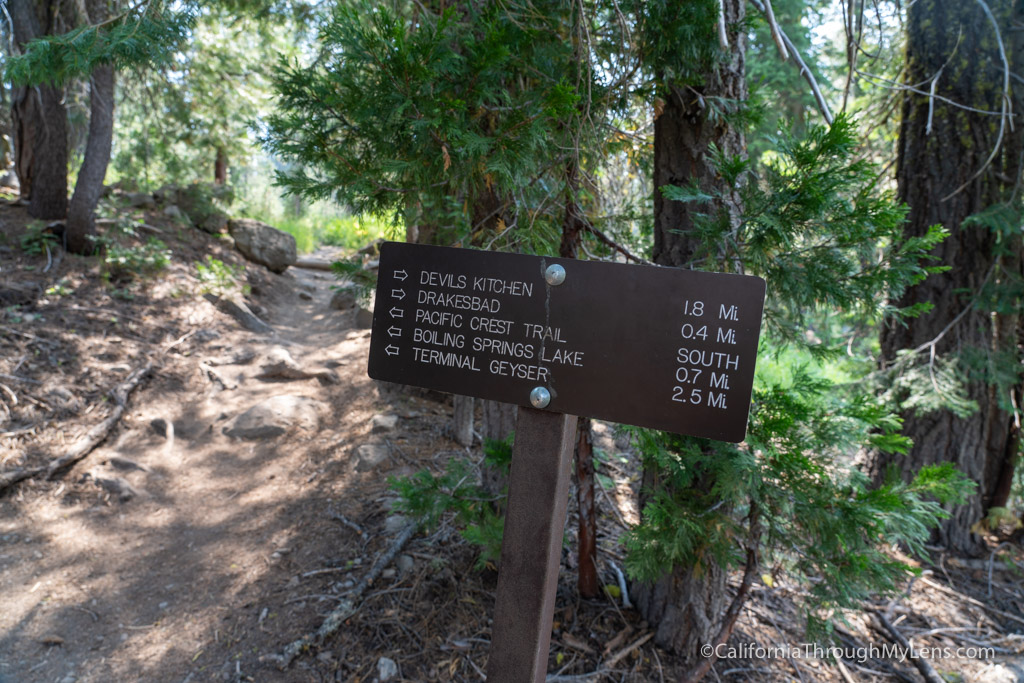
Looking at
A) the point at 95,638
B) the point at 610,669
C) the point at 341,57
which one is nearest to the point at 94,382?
the point at 95,638

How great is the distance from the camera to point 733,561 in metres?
2.51

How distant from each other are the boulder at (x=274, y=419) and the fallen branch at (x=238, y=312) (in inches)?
105

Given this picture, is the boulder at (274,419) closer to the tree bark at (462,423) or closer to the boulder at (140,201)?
the tree bark at (462,423)

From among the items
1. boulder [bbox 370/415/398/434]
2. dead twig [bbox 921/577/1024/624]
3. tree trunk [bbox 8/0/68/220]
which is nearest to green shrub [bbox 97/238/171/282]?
tree trunk [bbox 8/0/68/220]

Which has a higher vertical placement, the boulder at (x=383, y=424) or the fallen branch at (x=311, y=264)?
the fallen branch at (x=311, y=264)

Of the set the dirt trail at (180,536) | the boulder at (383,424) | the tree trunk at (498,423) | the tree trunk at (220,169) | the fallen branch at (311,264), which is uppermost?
the tree trunk at (220,169)

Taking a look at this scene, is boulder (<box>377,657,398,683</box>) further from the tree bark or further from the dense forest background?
the tree bark

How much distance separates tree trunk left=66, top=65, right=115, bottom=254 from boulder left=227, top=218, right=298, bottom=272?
2.79m

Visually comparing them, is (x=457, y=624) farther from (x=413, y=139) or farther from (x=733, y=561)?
(x=413, y=139)

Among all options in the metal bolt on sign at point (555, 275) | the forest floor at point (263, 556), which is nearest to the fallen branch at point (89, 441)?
the forest floor at point (263, 556)

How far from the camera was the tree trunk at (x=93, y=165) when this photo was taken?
7.12m

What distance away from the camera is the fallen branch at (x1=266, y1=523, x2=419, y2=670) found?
115 inches

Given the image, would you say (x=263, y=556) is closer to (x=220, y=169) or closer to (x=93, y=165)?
(x=93, y=165)

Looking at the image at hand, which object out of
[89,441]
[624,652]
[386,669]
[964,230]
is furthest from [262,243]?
[964,230]
